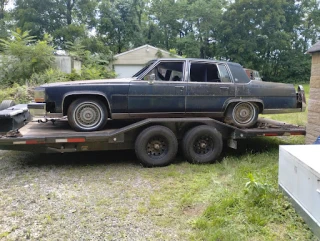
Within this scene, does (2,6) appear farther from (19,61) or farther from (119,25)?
(19,61)

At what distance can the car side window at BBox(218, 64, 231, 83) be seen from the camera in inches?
210

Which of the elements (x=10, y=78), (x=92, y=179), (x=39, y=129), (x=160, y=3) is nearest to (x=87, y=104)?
(x=39, y=129)

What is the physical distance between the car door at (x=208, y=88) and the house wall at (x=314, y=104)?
1.37 meters

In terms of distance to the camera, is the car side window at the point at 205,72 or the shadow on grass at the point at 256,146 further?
the shadow on grass at the point at 256,146

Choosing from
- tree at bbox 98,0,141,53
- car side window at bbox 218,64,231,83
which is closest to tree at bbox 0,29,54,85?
car side window at bbox 218,64,231,83

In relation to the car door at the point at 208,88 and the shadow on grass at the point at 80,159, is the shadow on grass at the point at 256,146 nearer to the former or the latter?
the car door at the point at 208,88

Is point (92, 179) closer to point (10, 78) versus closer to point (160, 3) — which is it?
point (10, 78)

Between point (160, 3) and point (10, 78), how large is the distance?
23.0 m

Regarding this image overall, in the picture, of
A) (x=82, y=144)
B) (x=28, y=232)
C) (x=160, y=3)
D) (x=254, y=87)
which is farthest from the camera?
(x=160, y=3)

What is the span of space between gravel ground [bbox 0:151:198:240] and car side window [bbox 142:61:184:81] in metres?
1.60

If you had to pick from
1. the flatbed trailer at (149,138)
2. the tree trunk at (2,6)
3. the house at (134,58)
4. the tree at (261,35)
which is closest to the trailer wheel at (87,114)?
the flatbed trailer at (149,138)

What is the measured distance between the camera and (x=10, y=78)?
1198 centimetres

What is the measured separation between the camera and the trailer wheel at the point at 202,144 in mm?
4875

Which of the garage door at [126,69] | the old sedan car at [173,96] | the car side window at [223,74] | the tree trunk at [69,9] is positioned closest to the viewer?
the old sedan car at [173,96]
